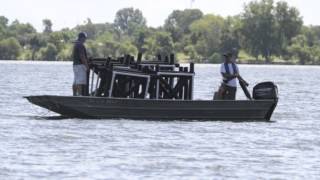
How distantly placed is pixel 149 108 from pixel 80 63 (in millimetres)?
2430

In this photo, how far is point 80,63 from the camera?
38.3m

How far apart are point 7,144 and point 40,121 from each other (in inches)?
285

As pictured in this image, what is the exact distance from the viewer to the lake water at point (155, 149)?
26.9 meters

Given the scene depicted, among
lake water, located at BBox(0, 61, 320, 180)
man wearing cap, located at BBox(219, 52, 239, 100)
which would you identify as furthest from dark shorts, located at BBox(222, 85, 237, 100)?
lake water, located at BBox(0, 61, 320, 180)

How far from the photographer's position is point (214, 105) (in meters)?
38.8

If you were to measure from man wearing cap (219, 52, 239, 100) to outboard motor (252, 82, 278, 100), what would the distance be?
835mm

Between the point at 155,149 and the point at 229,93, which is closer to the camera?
the point at 155,149

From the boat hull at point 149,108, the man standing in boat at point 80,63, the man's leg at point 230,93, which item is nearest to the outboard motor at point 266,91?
the boat hull at point 149,108

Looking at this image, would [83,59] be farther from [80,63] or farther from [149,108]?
[149,108]

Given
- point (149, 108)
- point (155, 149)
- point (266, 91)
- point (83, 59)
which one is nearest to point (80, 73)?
point (83, 59)

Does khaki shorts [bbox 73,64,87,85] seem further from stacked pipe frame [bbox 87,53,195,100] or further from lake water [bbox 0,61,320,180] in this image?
lake water [bbox 0,61,320,180]

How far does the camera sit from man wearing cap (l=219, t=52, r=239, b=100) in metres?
38.8

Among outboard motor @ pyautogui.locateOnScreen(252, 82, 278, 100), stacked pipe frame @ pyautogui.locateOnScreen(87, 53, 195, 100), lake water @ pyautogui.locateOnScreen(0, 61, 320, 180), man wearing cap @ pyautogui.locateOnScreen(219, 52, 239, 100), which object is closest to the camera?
lake water @ pyautogui.locateOnScreen(0, 61, 320, 180)

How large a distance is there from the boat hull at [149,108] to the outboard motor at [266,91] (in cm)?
18
